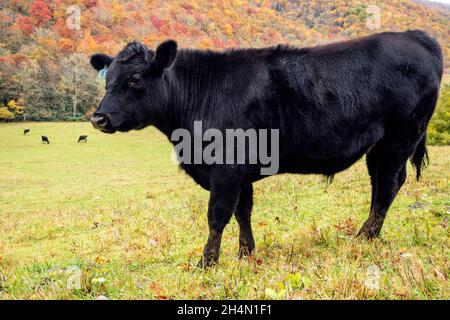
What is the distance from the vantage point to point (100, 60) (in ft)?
18.0

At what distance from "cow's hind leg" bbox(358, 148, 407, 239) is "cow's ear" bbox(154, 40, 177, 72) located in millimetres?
2938

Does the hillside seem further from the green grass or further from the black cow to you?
the black cow

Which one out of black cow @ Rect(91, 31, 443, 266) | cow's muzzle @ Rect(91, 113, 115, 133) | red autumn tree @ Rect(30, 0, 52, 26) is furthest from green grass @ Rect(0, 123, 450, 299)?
red autumn tree @ Rect(30, 0, 52, 26)

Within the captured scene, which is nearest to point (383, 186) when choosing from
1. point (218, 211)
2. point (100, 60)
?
point (218, 211)

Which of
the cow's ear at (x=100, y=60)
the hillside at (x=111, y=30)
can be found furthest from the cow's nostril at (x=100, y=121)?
the hillside at (x=111, y=30)

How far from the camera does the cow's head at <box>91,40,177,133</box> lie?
14.9 ft

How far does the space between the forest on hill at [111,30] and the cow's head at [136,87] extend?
60.9m

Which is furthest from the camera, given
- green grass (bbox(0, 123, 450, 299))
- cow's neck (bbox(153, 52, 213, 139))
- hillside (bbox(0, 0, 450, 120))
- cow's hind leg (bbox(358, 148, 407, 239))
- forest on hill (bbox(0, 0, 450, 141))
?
hillside (bbox(0, 0, 450, 120))

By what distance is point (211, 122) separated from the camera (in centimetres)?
468

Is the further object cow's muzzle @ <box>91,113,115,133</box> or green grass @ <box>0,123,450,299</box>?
cow's muzzle @ <box>91,113,115,133</box>

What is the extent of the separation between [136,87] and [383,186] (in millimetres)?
3442

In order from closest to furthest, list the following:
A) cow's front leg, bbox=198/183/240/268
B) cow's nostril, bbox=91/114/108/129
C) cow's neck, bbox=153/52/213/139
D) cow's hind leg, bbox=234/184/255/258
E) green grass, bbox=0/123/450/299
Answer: green grass, bbox=0/123/450/299
cow's nostril, bbox=91/114/108/129
cow's front leg, bbox=198/183/240/268
cow's neck, bbox=153/52/213/139
cow's hind leg, bbox=234/184/255/258

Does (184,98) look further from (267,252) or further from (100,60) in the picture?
(267,252)
